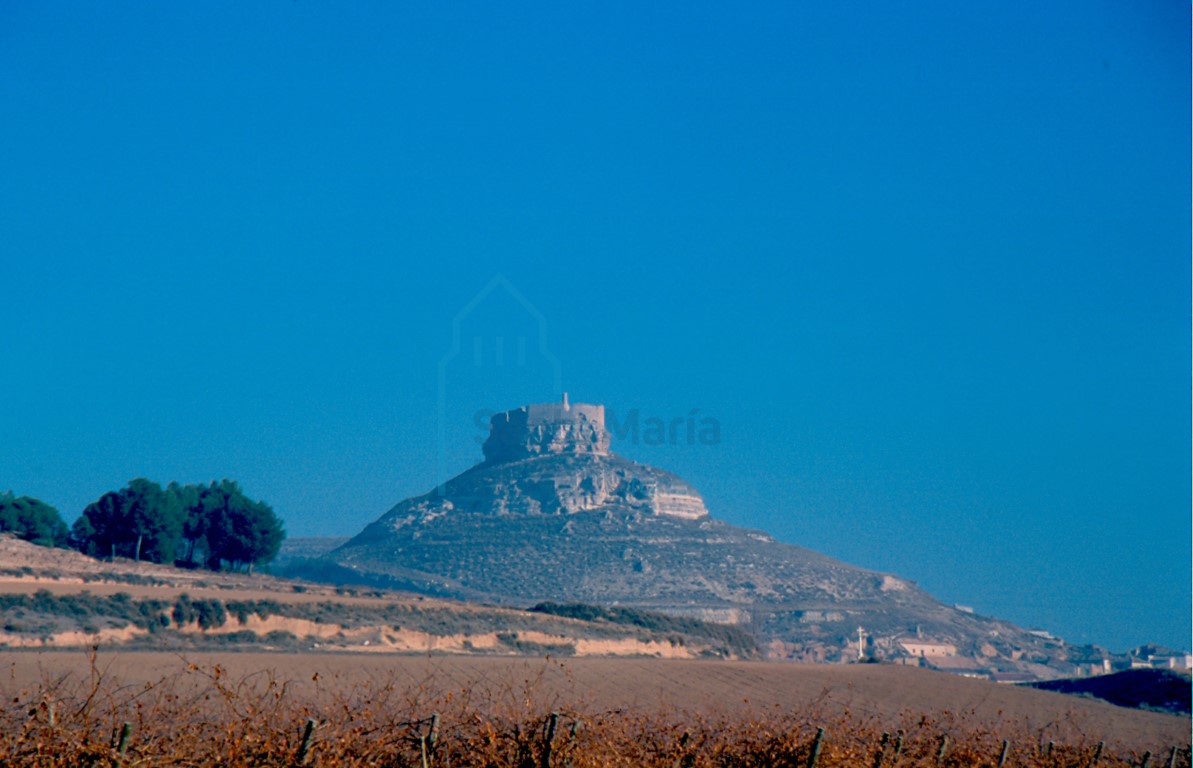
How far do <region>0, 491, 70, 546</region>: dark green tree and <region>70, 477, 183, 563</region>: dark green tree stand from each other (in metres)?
1.44

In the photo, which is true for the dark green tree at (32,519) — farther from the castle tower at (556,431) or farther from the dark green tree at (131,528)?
the castle tower at (556,431)

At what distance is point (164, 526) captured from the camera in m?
70.8

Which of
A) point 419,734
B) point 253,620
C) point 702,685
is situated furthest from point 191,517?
point 419,734

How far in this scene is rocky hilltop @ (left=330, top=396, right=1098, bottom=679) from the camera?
4077 inches

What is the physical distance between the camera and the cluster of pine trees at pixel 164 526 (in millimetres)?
70000

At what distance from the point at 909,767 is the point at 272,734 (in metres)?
5.89

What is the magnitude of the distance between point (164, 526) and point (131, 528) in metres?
1.77

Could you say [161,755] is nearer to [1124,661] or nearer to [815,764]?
[815,764]

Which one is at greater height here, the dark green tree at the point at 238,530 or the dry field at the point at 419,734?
the dark green tree at the point at 238,530

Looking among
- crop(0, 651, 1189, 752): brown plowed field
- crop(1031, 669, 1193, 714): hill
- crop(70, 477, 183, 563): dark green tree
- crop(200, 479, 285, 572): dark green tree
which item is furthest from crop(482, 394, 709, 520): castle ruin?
crop(0, 651, 1189, 752): brown plowed field

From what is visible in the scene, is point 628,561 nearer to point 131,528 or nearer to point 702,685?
point 131,528

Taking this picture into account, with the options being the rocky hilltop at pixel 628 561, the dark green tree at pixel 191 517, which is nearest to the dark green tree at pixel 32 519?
the dark green tree at pixel 191 517

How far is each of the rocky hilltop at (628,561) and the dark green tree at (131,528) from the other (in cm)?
3485

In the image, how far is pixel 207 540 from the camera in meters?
75.2
